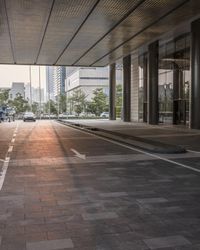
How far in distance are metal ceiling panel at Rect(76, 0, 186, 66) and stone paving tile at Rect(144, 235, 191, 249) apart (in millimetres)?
18886

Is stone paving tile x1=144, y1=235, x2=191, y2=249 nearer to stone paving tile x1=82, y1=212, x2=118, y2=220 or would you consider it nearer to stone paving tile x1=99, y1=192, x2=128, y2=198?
stone paving tile x1=82, y1=212, x2=118, y2=220

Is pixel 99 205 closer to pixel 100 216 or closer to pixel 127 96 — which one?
pixel 100 216

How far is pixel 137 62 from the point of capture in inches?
1923

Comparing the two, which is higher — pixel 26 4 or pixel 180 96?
pixel 26 4

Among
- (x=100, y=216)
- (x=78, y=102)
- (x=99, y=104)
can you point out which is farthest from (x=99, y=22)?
(x=78, y=102)

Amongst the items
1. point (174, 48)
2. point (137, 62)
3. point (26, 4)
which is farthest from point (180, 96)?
point (26, 4)

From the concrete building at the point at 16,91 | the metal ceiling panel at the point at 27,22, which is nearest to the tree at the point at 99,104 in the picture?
the concrete building at the point at 16,91

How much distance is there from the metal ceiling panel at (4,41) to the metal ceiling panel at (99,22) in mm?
5394

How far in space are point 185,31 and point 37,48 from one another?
1392 cm

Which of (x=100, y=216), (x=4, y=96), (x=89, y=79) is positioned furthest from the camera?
(x=89, y=79)

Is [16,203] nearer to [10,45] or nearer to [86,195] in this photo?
[86,195]

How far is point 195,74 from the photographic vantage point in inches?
1134

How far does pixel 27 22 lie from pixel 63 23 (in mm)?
2443

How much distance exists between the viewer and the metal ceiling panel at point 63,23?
22641 mm
